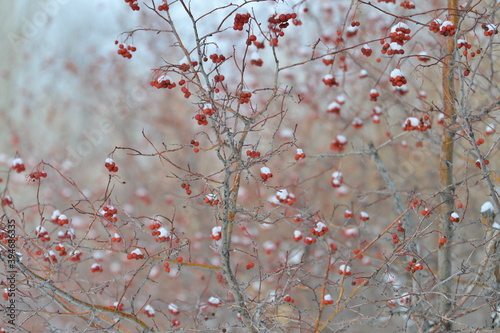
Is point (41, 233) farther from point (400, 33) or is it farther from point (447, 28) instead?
point (447, 28)

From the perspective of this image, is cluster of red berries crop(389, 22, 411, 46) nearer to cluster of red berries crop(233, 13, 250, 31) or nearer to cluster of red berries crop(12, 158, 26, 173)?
cluster of red berries crop(233, 13, 250, 31)

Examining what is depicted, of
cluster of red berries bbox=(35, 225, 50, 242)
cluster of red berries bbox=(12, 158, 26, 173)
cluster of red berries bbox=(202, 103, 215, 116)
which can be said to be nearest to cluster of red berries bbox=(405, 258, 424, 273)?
cluster of red berries bbox=(202, 103, 215, 116)

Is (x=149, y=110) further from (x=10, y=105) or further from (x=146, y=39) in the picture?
(x=10, y=105)

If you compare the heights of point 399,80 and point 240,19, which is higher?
point 240,19

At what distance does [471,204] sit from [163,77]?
19.5 feet

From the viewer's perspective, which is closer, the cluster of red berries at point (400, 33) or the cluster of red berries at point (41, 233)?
the cluster of red berries at point (400, 33)

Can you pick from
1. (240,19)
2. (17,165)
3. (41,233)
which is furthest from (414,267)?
(17,165)

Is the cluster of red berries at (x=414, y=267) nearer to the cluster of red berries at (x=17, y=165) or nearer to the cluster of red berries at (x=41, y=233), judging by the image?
the cluster of red berries at (x=41, y=233)

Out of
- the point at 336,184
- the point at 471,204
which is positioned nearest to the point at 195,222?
the point at 471,204

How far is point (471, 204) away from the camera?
7133 mm

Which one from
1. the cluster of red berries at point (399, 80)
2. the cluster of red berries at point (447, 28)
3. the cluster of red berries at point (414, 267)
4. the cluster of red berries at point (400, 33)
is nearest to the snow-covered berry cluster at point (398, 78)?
the cluster of red berries at point (399, 80)

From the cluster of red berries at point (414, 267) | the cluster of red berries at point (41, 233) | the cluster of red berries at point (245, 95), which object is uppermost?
the cluster of red berries at point (245, 95)

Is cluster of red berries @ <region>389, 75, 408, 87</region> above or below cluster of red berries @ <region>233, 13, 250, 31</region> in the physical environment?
below

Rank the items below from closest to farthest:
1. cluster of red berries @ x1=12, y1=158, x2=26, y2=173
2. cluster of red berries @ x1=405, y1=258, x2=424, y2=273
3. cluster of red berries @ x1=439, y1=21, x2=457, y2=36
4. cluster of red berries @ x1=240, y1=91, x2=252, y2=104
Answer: cluster of red berries @ x1=240, y1=91, x2=252, y2=104
cluster of red berries @ x1=439, y1=21, x2=457, y2=36
cluster of red berries @ x1=405, y1=258, x2=424, y2=273
cluster of red berries @ x1=12, y1=158, x2=26, y2=173
